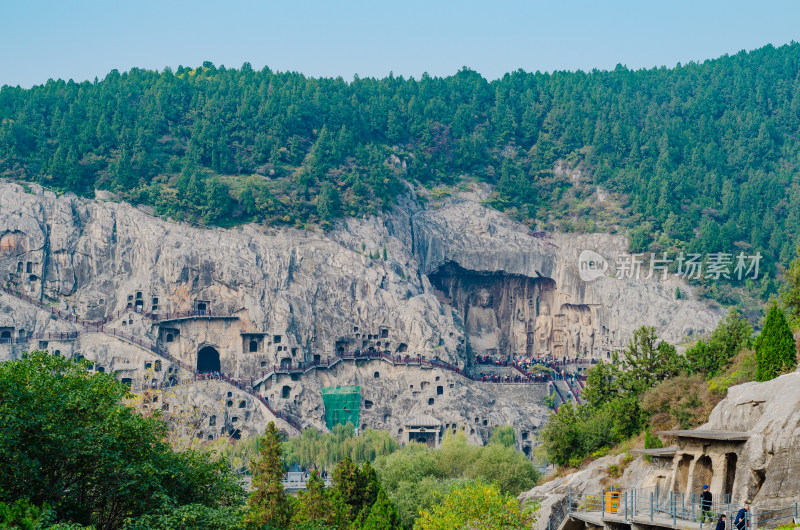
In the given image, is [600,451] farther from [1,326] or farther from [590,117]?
[590,117]

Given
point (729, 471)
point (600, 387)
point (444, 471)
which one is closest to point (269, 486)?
point (444, 471)

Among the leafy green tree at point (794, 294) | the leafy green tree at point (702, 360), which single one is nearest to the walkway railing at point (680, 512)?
the leafy green tree at point (794, 294)

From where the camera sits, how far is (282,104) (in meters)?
90.6

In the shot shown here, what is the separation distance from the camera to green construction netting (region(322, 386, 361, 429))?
69.3m

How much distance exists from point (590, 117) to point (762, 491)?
82.1 meters

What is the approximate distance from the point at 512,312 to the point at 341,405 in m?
23.2

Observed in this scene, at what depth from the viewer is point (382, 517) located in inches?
1375

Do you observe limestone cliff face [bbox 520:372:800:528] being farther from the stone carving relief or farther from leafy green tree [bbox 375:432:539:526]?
the stone carving relief

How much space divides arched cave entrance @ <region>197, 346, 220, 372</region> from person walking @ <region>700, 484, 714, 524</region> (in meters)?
54.6

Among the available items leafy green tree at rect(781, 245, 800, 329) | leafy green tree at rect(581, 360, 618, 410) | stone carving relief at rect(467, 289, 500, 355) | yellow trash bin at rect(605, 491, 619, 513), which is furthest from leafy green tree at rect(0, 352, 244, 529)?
Result: stone carving relief at rect(467, 289, 500, 355)

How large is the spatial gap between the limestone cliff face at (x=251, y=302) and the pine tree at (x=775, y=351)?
39.0 meters

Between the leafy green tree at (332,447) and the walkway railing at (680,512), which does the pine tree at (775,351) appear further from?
the leafy green tree at (332,447)

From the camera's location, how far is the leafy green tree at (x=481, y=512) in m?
28.0

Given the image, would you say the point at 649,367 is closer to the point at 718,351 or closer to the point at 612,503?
the point at 718,351
